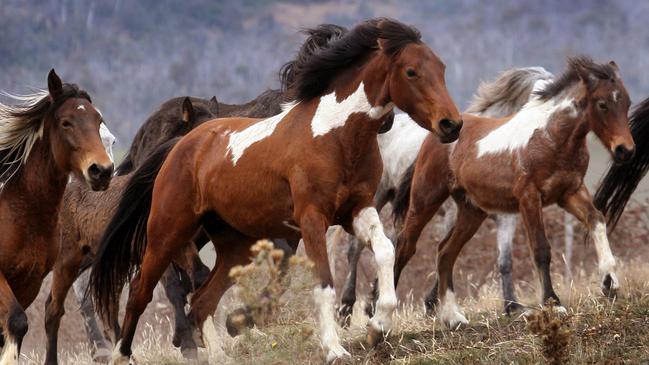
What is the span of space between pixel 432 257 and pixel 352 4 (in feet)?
178

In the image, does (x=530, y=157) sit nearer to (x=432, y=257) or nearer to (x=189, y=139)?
(x=189, y=139)

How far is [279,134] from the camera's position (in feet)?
30.9

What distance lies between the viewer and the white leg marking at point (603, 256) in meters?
9.88

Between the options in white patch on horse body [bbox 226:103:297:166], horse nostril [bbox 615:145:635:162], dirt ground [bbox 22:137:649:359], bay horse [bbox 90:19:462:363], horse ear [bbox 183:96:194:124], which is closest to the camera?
bay horse [bbox 90:19:462:363]

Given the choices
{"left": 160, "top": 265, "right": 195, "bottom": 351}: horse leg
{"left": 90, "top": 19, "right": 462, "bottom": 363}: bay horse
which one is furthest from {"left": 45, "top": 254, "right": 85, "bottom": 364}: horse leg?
{"left": 90, "top": 19, "right": 462, "bottom": 363}: bay horse

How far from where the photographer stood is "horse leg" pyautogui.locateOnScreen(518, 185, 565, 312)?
33.1 feet

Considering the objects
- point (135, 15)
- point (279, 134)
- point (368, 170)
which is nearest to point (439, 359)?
point (368, 170)

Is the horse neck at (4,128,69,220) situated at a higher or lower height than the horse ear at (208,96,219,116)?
higher

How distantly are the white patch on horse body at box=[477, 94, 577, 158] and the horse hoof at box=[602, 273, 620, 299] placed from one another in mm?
1311

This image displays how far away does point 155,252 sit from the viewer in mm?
10000

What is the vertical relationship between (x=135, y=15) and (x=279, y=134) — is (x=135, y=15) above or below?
below

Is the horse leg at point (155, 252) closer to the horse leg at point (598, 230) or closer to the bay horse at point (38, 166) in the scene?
the bay horse at point (38, 166)

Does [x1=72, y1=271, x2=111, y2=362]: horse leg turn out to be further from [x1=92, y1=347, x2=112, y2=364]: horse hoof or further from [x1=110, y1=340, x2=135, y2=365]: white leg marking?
[x1=110, y1=340, x2=135, y2=365]: white leg marking

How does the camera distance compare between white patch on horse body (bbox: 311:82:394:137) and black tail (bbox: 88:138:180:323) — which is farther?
black tail (bbox: 88:138:180:323)
